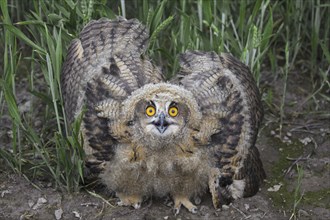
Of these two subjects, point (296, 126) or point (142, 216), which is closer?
point (142, 216)

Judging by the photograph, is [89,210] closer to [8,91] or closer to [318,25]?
[8,91]

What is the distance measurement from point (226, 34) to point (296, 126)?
37.2 inches

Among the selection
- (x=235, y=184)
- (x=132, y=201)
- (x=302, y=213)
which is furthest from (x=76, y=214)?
(x=302, y=213)

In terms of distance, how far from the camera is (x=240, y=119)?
4746 millimetres

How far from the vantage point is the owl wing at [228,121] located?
183 inches

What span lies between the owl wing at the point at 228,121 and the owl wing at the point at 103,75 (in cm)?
34

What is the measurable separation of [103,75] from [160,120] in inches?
29.4

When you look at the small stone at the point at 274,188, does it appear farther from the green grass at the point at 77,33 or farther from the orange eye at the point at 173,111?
the orange eye at the point at 173,111

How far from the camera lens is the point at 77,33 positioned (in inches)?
208

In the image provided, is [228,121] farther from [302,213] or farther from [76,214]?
[76,214]

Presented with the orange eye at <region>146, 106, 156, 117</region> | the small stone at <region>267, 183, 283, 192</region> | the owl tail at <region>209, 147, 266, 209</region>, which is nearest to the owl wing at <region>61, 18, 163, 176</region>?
the orange eye at <region>146, 106, 156, 117</region>

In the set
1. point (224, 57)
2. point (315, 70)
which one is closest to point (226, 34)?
point (224, 57)

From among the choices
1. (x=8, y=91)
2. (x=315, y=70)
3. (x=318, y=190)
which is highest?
(x=8, y=91)

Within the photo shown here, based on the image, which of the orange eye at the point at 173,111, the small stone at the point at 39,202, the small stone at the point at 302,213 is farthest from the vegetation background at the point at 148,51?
the small stone at the point at 302,213
